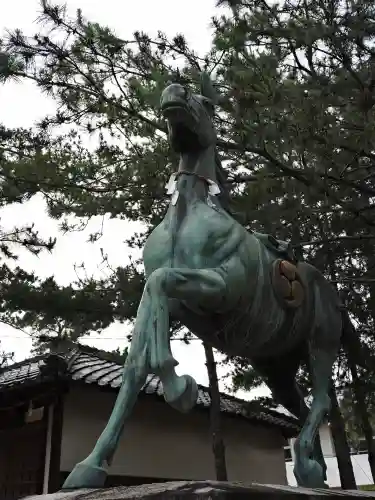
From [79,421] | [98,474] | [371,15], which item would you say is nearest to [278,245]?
[98,474]

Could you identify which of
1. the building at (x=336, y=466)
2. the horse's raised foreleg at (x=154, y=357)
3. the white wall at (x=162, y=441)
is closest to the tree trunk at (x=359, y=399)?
the white wall at (x=162, y=441)

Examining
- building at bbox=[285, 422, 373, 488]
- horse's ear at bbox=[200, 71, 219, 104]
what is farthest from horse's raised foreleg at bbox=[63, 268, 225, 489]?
building at bbox=[285, 422, 373, 488]

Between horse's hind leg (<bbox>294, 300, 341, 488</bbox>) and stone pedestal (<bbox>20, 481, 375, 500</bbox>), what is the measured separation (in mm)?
666

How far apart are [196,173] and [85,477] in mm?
1676

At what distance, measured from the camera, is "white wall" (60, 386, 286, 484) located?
8156mm

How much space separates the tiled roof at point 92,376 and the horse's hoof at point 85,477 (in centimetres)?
326

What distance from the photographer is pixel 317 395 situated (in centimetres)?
328

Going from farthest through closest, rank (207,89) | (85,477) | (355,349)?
(355,349)
(207,89)
(85,477)

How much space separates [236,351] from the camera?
10.2 ft

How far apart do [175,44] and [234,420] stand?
7.17 metres

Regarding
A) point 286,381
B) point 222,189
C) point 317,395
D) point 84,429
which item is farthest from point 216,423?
point 222,189

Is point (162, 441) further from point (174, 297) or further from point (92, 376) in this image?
point (174, 297)

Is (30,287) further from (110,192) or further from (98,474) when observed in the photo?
(98,474)

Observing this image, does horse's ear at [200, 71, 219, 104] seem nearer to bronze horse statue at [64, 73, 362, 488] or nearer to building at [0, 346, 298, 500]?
bronze horse statue at [64, 73, 362, 488]
